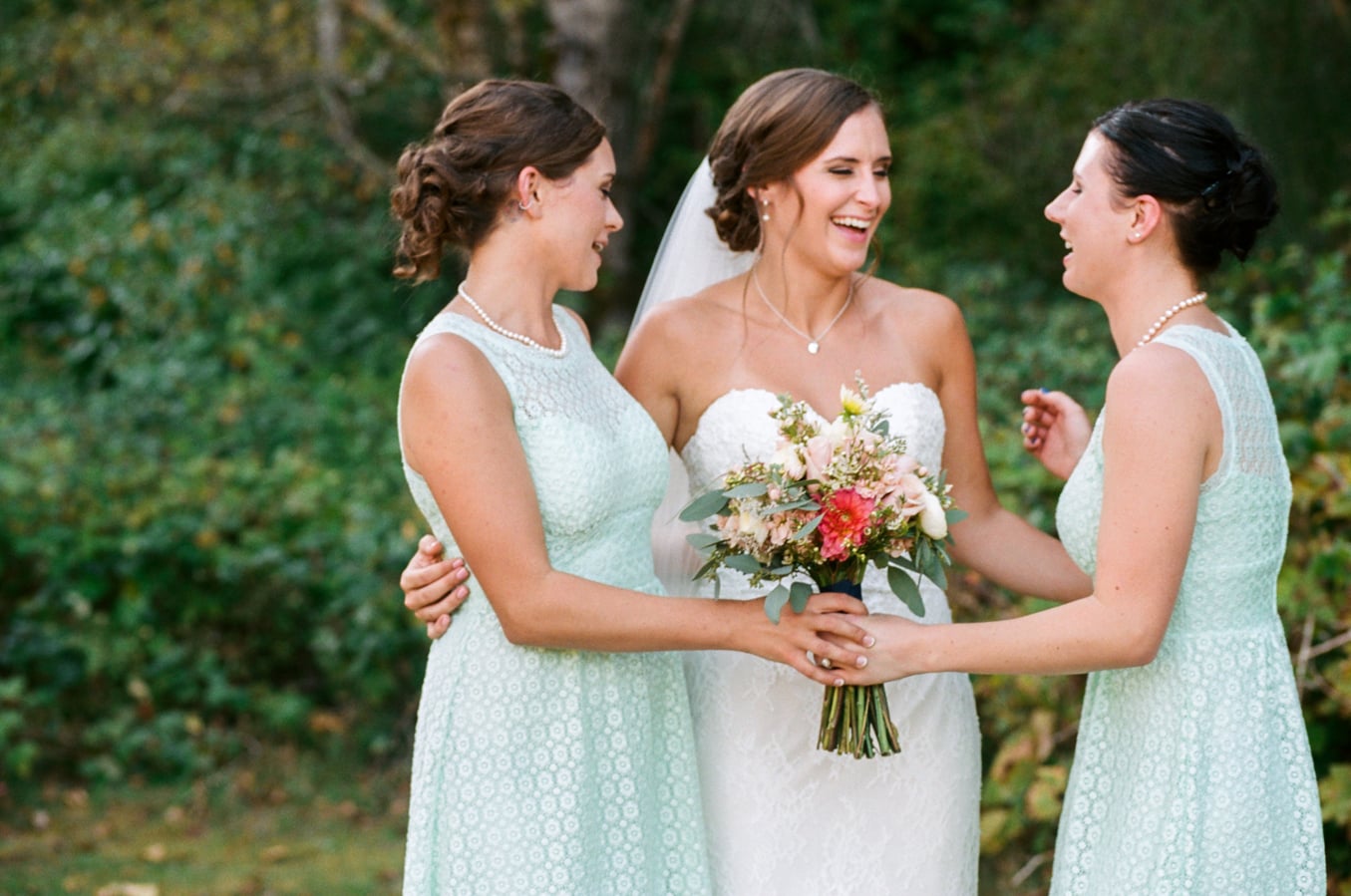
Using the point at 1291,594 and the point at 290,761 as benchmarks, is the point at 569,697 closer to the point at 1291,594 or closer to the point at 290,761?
the point at 1291,594

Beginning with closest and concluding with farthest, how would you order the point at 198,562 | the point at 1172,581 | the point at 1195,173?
the point at 1172,581 → the point at 1195,173 → the point at 198,562

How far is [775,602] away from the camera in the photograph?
9.59ft

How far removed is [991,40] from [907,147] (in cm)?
182

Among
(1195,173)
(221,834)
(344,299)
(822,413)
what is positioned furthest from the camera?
(344,299)

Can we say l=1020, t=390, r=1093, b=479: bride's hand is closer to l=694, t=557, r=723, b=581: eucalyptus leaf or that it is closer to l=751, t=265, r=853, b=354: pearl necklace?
l=751, t=265, r=853, b=354: pearl necklace

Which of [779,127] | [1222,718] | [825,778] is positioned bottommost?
[825,778]

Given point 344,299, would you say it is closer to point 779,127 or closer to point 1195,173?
point 779,127

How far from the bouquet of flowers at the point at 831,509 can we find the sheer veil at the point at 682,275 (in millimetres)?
762

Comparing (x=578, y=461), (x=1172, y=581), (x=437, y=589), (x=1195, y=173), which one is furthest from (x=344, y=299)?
(x=1172, y=581)

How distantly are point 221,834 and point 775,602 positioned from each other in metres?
4.11

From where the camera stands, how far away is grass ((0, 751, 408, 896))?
230 inches

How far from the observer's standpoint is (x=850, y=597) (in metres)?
3.05

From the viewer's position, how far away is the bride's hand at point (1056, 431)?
12.0 ft

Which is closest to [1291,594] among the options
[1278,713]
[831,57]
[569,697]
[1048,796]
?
[1048,796]
